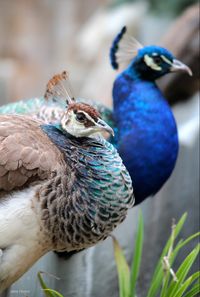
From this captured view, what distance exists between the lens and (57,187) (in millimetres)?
2254

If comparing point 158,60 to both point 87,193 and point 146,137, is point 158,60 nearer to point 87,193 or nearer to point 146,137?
point 146,137

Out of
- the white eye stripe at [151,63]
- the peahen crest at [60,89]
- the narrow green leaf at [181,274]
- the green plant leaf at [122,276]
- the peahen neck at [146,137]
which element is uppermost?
the peahen crest at [60,89]

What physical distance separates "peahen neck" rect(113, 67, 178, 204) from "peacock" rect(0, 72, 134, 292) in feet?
1.80

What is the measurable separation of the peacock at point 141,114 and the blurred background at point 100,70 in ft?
1.02

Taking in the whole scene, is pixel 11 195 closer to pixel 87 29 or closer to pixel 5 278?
pixel 5 278

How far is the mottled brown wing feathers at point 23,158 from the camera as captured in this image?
7.34 ft

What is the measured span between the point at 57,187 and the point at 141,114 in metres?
0.88

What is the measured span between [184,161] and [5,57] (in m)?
6.03

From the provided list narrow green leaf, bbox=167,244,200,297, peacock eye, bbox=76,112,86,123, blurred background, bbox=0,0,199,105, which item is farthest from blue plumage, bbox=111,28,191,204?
blurred background, bbox=0,0,199,105

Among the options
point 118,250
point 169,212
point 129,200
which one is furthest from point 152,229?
point 129,200

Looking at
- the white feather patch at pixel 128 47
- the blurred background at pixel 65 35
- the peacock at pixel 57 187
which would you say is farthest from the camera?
the blurred background at pixel 65 35

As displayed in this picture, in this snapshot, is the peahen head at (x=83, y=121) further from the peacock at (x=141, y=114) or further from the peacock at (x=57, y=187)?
the peacock at (x=141, y=114)

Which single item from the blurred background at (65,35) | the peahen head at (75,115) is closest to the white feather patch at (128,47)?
the peahen head at (75,115)

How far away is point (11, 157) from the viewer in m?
2.24
